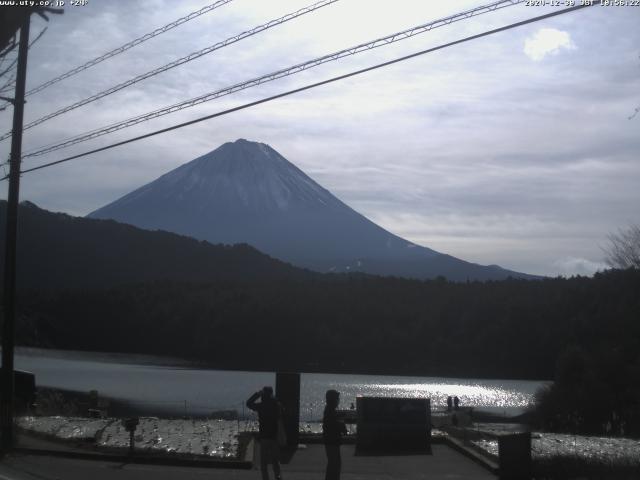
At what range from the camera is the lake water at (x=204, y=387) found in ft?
174

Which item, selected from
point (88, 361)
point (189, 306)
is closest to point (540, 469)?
point (88, 361)

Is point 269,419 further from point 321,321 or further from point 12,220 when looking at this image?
point 321,321

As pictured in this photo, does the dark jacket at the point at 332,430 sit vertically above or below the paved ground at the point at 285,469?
above

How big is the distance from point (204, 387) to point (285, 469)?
Result: 5120 centimetres

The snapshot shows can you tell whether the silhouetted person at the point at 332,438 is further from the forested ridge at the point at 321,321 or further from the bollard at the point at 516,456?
the forested ridge at the point at 321,321

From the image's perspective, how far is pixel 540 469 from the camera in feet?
44.5

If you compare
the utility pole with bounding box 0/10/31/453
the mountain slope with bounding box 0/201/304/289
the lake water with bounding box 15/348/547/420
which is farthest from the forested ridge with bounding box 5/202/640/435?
the utility pole with bounding box 0/10/31/453

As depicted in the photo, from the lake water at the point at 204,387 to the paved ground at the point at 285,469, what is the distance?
26915 millimetres

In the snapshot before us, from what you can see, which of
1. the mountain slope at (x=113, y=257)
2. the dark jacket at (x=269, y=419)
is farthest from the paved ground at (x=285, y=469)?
the mountain slope at (x=113, y=257)

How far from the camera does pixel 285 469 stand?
15.4 meters

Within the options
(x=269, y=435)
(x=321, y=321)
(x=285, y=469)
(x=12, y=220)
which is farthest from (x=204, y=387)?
(x=269, y=435)

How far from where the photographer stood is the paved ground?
14.3 m

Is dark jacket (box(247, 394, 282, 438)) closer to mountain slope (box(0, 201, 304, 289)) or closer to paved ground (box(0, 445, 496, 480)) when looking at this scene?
paved ground (box(0, 445, 496, 480))

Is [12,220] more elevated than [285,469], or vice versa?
[12,220]
